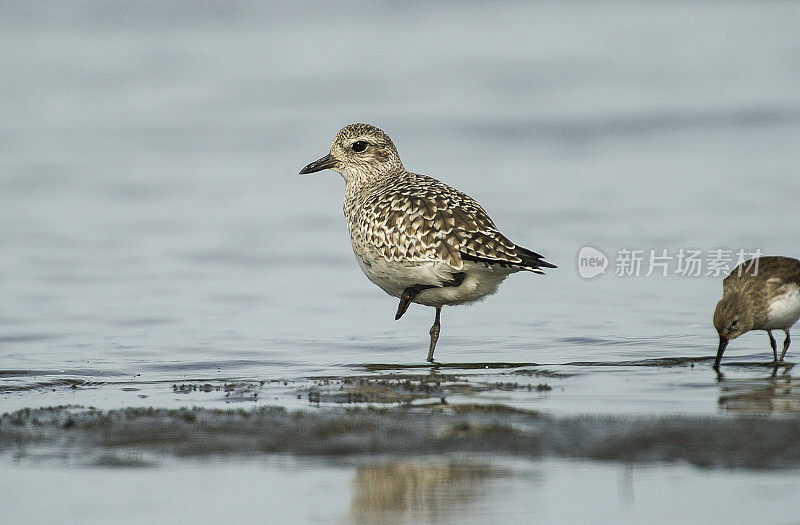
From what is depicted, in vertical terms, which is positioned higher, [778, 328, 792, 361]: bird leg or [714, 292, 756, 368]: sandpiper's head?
[714, 292, 756, 368]: sandpiper's head

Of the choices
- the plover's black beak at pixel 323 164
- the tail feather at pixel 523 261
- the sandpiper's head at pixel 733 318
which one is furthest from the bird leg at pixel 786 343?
the plover's black beak at pixel 323 164

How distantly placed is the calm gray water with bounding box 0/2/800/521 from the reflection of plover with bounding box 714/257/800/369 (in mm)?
279

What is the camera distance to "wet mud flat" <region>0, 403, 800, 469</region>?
5.71 meters

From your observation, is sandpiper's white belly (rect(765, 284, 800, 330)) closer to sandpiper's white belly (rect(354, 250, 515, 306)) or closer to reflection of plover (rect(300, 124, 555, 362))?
reflection of plover (rect(300, 124, 555, 362))

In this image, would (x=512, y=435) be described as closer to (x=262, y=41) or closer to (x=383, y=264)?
(x=383, y=264)

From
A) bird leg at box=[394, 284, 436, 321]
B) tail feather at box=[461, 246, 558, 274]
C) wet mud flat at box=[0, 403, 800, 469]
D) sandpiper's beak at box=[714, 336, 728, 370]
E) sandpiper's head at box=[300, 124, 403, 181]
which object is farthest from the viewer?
sandpiper's head at box=[300, 124, 403, 181]

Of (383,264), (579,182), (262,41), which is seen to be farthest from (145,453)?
(262,41)

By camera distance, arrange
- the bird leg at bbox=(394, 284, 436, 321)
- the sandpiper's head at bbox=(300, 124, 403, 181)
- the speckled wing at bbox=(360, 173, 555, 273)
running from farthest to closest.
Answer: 1. the sandpiper's head at bbox=(300, 124, 403, 181)
2. the bird leg at bbox=(394, 284, 436, 321)
3. the speckled wing at bbox=(360, 173, 555, 273)

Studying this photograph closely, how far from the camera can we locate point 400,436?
598 cm

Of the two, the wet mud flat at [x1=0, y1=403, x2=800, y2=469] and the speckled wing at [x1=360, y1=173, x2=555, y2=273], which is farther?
the speckled wing at [x1=360, y1=173, x2=555, y2=273]

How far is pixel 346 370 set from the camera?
8.44 meters

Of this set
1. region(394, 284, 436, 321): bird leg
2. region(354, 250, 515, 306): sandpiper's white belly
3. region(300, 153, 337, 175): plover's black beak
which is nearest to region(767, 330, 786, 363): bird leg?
region(354, 250, 515, 306): sandpiper's white belly

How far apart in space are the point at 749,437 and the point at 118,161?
1344cm

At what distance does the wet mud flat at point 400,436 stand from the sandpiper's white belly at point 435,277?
235 cm
